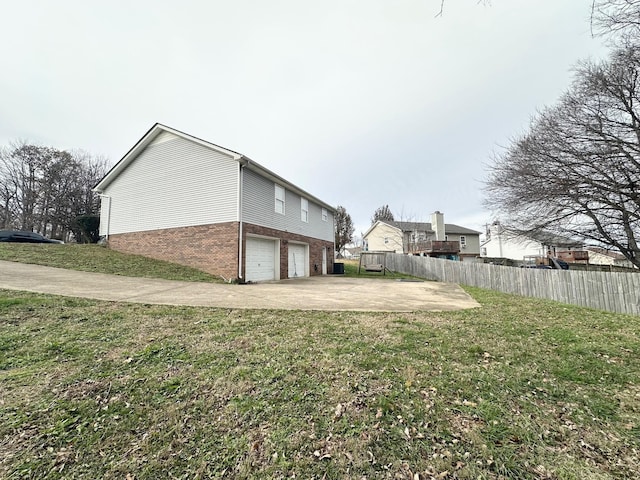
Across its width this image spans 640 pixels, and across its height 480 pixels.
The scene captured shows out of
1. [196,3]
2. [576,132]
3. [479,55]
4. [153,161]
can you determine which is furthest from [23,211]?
[576,132]

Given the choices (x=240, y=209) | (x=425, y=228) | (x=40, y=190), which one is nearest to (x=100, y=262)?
(x=240, y=209)

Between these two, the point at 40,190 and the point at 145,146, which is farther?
the point at 40,190

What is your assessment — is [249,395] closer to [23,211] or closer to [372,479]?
[372,479]

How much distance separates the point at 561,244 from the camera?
12891mm

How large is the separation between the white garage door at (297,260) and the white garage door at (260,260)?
5.16 feet

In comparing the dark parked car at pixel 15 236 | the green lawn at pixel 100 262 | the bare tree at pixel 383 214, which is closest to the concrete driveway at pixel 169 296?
the green lawn at pixel 100 262

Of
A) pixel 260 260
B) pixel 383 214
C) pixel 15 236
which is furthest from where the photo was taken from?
pixel 383 214

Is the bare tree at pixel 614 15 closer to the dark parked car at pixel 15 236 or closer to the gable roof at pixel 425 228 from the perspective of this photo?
the dark parked car at pixel 15 236

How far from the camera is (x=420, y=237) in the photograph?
37.1 meters

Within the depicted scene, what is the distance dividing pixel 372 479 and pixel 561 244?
50.9 feet

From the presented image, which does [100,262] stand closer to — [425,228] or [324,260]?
[324,260]

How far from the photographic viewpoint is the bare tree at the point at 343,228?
125ft

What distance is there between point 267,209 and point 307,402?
36.5 ft

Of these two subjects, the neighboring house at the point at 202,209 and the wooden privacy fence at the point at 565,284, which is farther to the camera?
the neighboring house at the point at 202,209
